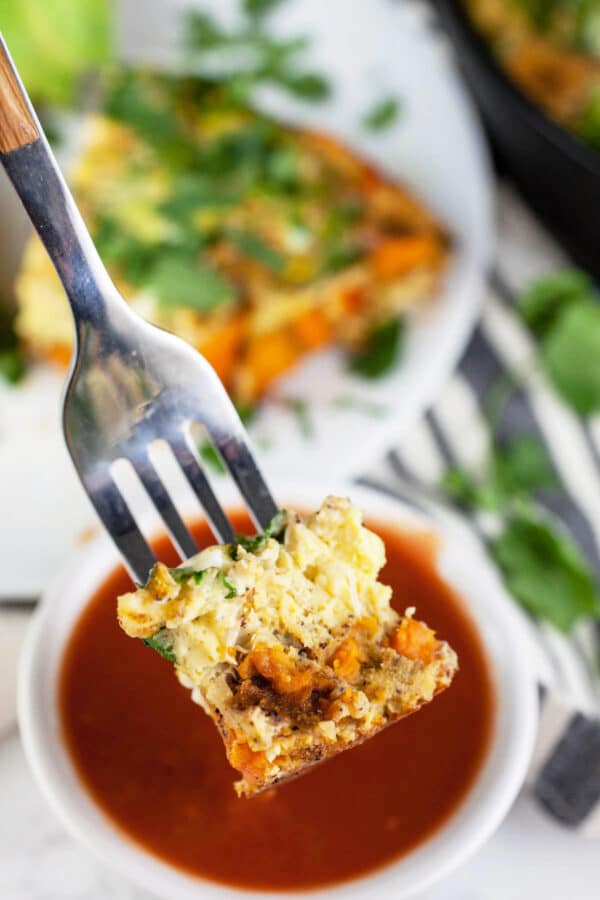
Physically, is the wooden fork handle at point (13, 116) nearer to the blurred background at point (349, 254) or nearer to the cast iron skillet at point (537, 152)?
the blurred background at point (349, 254)

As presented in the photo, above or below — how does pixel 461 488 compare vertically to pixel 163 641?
below

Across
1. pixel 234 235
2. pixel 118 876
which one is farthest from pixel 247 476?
pixel 234 235

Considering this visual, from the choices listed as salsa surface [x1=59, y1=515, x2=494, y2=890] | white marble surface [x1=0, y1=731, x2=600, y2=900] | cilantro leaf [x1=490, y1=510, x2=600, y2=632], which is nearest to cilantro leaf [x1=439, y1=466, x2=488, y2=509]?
cilantro leaf [x1=490, y1=510, x2=600, y2=632]

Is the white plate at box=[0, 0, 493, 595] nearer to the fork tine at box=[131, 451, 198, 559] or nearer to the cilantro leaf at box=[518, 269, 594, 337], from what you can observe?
the cilantro leaf at box=[518, 269, 594, 337]

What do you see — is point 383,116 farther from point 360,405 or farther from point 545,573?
point 545,573

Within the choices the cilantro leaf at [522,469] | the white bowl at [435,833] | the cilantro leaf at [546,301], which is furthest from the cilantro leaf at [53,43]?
the white bowl at [435,833]

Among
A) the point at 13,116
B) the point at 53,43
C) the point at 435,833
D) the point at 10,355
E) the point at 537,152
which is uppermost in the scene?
the point at 13,116

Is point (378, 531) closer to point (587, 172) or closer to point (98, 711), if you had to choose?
point (98, 711)

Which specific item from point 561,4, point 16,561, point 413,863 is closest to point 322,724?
point 413,863
